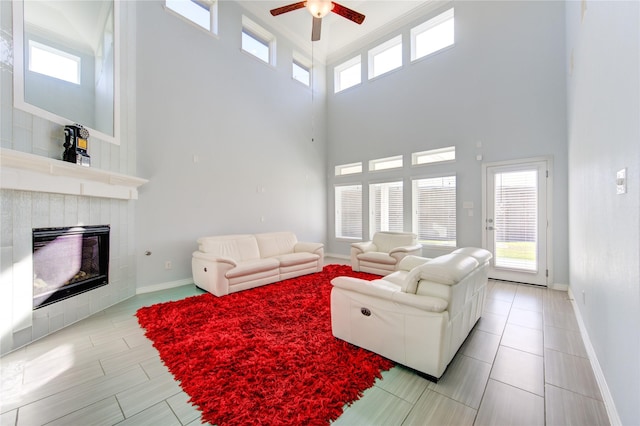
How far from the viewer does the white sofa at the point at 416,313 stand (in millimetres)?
1752

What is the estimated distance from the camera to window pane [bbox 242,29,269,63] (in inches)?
213

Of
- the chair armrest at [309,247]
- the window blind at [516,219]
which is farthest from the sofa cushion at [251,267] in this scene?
the window blind at [516,219]

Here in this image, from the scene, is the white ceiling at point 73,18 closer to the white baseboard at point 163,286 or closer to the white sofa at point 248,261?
the white sofa at point 248,261

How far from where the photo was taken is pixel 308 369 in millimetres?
1880

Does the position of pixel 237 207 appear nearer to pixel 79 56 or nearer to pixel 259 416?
pixel 79 56

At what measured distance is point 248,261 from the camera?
14.0 feet

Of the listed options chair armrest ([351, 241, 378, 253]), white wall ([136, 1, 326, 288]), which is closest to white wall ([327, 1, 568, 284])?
chair armrest ([351, 241, 378, 253])

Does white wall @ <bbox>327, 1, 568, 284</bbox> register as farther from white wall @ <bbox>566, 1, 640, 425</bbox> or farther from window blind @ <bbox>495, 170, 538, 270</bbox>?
white wall @ <bbox>566, 1, 640, 425</bbox>

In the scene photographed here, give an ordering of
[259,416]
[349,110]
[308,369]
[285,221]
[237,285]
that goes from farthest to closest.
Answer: [349,110] < [285,221] < [237,285] < [308,369] < [259,416]

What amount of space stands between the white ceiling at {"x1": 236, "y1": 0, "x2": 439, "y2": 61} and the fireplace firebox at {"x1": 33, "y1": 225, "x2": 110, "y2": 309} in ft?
17.0

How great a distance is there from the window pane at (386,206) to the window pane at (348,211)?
0.39 metres

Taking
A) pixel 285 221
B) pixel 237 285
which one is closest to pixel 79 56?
pixel 237 285

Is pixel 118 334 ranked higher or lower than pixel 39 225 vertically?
lower

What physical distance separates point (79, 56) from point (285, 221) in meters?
4.22
